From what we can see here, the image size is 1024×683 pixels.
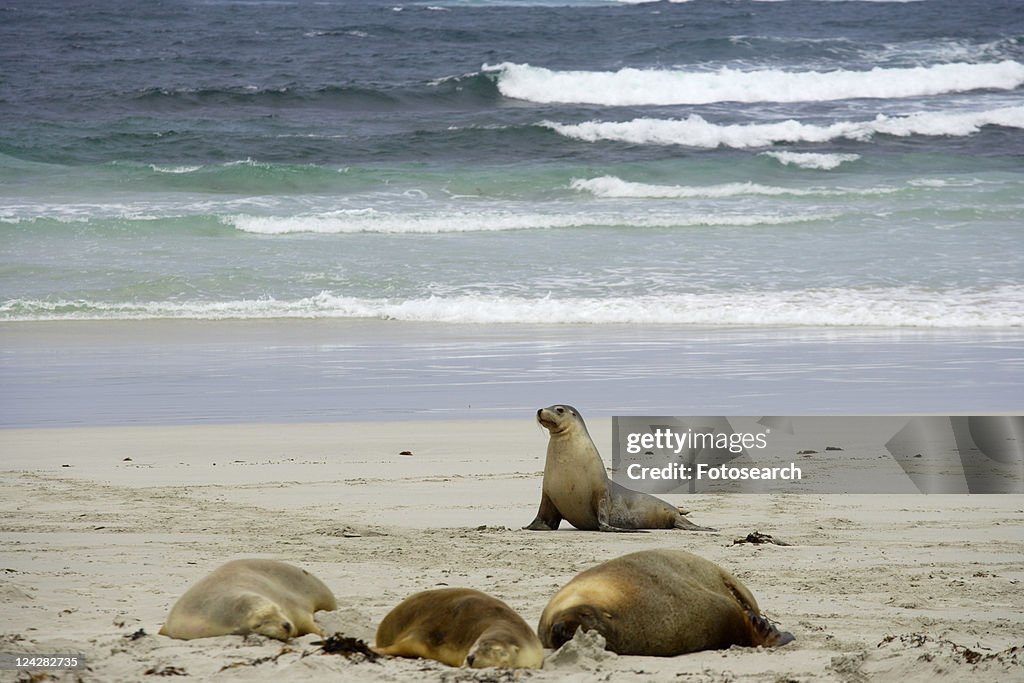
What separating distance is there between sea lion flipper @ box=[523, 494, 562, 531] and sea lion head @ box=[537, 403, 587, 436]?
31 centimetres

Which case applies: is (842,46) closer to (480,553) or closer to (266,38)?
(266,38)

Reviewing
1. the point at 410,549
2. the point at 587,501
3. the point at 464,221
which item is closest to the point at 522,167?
the point at 464,221

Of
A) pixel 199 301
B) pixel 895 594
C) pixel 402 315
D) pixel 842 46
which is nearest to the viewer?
pixel 895 594

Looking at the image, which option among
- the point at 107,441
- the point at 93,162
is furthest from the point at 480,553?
the point at 93,162

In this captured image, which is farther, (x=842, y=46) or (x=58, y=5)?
(x=58, y=5)

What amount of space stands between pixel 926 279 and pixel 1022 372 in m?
4.14

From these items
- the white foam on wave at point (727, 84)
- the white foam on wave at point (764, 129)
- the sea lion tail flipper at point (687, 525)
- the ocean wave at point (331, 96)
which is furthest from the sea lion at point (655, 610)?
the white foam on wave at point (727, 84)

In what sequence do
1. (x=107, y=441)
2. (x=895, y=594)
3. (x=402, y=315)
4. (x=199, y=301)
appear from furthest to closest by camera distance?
1. (x=199, y=301)
2. (x=402, y=315)
3. (x=107, y=441)
4. (x=895, y=594)

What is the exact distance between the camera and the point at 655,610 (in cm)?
343

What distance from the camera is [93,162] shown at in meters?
23.0

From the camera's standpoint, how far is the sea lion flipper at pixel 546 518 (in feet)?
17.5

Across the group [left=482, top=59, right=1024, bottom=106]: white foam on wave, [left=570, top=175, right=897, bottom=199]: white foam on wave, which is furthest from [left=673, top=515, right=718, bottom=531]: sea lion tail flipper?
[left=482, top=59, right=1024, bottom=106]: white foam on wave

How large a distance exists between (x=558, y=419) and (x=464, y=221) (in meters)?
12.4

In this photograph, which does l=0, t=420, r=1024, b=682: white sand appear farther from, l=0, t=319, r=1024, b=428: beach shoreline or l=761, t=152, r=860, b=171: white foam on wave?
l=761, t=152, r=860, b=171: white foam on wave
